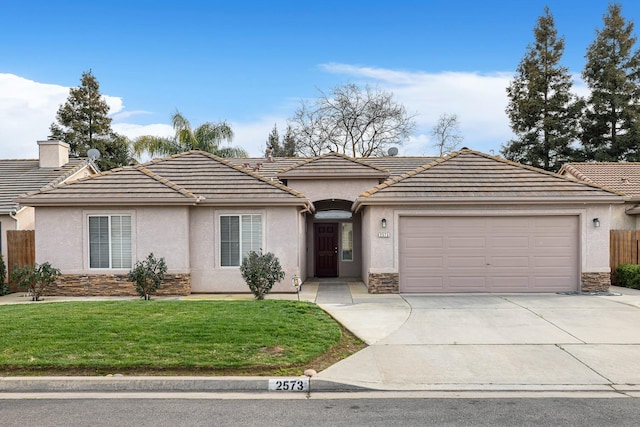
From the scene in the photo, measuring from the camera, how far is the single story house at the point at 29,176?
53.7ft

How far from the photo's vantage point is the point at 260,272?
12430 millimetres

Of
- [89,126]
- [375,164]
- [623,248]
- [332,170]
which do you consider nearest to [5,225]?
[332,170]

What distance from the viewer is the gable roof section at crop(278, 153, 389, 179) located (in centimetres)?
1814

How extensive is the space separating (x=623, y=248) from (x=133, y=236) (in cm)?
1539

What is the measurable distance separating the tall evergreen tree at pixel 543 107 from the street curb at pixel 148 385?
32969mm

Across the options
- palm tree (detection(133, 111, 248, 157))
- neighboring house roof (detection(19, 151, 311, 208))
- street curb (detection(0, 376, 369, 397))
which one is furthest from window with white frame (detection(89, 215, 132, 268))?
palm tree (detection(133, 111, 248, 157))

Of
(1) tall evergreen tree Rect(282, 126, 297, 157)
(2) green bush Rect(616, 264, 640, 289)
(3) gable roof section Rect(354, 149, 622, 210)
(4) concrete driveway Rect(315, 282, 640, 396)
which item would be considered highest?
(1) tall evergreen tree Rect(282, 126, 297, 157)

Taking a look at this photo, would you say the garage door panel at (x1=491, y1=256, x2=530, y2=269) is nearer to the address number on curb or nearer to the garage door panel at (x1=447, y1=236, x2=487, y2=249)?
the garage door panel at (x1=447, y1=236, x2=487, y2=249)

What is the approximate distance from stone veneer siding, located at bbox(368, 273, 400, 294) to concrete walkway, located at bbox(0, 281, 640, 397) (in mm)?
831

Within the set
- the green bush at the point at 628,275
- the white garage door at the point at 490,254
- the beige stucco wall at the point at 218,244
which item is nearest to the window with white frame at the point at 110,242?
the beige stucco wall at the point at 218,244

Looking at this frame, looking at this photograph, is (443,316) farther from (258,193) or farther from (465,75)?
(465,75)

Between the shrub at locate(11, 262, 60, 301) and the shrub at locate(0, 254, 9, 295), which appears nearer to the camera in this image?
the shrub at locate(11, 262, 60, 301)

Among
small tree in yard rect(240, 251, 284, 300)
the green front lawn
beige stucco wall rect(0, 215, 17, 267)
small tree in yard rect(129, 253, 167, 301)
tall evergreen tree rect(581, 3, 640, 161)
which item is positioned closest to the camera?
the green front lawn

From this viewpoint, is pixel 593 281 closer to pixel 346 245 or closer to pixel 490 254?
pixel 490 254
